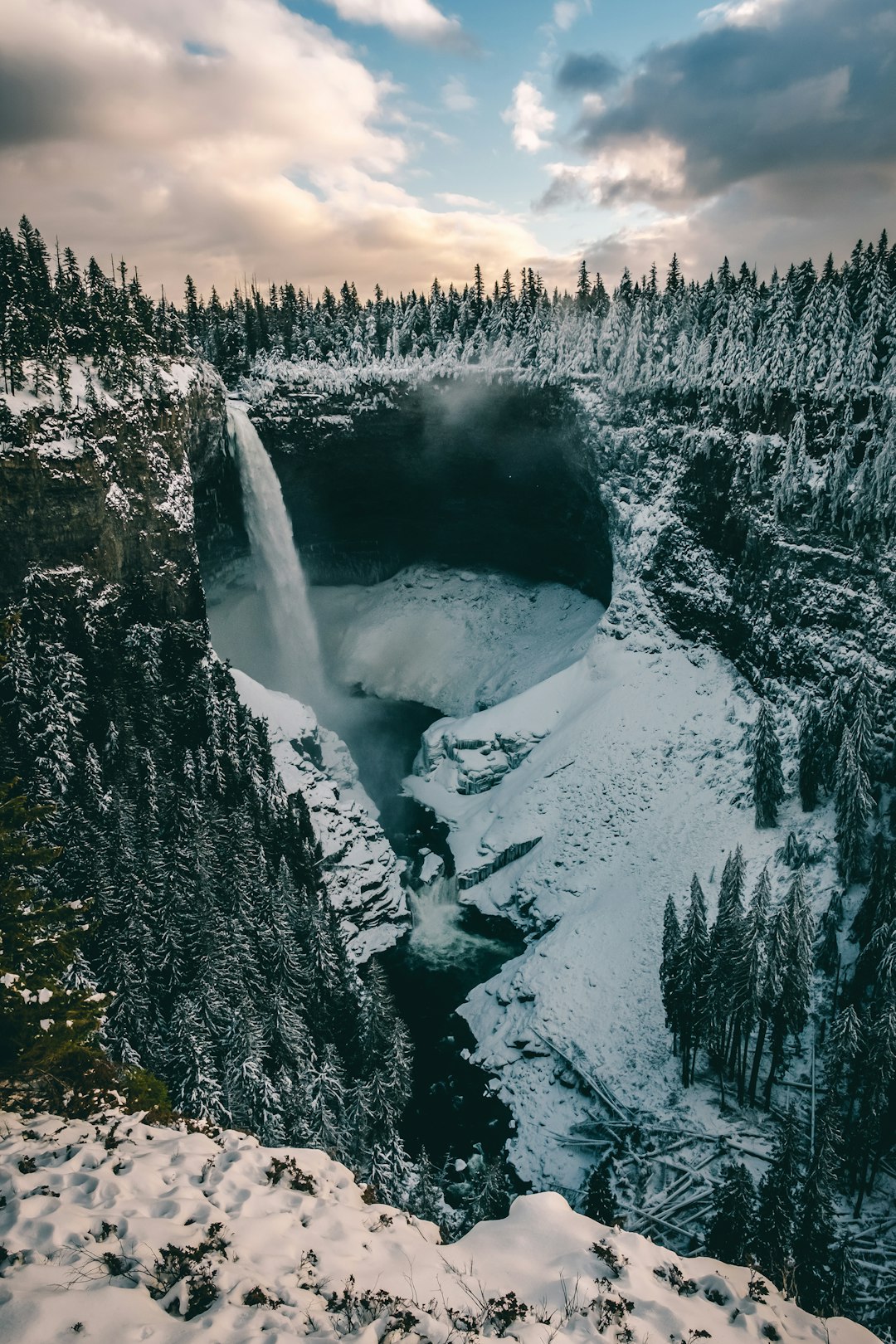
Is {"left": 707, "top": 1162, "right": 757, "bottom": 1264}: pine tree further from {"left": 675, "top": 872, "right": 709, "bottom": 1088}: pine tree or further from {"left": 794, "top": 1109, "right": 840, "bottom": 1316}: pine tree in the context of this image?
{"left": 675, "top": 872, "right": 709, "bottom": 1088}: pine tree

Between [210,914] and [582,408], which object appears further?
[582,408]

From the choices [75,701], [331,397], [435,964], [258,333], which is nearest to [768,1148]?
[435,964]

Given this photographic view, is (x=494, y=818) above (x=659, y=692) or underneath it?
underneath

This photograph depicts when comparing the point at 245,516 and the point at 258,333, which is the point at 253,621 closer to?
the point at 245,516

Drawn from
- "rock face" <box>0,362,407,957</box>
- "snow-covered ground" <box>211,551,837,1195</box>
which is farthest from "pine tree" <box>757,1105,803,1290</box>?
"rock face" <box>0,362,407,957</box>

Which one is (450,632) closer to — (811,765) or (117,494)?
(117,494)
